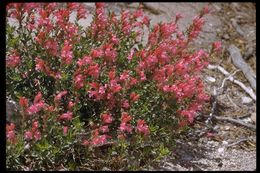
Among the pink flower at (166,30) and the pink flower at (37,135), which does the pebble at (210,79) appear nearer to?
the pink flower at (166,30)

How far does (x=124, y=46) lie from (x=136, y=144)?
109cm

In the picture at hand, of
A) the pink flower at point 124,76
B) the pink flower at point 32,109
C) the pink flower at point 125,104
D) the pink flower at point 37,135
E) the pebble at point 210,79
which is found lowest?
the pink flower at point 37,135

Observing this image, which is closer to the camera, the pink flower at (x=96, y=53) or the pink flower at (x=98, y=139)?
the pink flower at (x=98, y=139)

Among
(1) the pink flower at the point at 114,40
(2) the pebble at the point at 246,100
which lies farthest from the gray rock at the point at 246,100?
(1) the pink flower at the point at 114,40

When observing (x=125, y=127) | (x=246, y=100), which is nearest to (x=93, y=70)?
(x=125, y=127)

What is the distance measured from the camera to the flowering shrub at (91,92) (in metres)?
4.10

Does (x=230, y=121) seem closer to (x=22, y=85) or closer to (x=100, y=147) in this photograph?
(x=100, y=147)

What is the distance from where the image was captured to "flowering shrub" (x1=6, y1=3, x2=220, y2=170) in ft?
13.5

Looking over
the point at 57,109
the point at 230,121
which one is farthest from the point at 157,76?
the point at 230,121

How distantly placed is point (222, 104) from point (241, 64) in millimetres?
1070

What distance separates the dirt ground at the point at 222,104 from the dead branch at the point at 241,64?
2.7 inches

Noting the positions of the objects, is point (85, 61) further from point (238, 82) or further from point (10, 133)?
point (238, 82)

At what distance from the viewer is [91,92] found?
4.25 metres

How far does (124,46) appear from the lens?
507cm
